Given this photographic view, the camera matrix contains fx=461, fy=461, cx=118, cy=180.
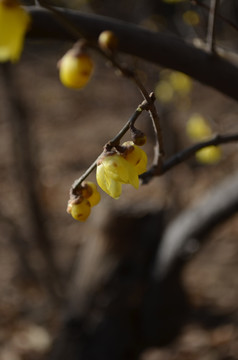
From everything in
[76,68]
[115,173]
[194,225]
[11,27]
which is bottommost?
[115,173]

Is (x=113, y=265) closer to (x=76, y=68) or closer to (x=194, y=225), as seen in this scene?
(x=194, y=225)

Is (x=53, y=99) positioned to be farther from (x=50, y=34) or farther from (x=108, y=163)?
(x=108, y=163)

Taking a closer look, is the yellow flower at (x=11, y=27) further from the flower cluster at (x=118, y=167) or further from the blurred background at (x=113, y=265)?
the blurred background at (x=113, y=265)

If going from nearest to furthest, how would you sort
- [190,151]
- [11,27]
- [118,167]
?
1. [11,27]
2. [118,167]
3. [190,151]

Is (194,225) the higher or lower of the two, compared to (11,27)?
higher

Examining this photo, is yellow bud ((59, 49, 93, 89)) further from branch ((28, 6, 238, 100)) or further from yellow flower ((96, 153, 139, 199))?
branch ((28, 6, 238, 100))

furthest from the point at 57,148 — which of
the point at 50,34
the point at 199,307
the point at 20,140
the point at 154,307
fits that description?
the point at 50,34

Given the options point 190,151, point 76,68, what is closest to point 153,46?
point 190,151
